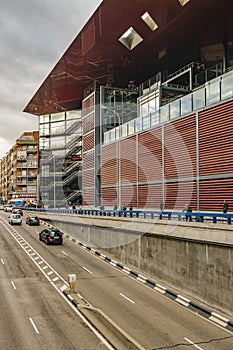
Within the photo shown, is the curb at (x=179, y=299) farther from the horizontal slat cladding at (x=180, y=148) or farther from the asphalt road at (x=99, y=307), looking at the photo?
the horizontal slat cladding at (x=180, y=148)

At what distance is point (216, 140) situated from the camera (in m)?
26.6

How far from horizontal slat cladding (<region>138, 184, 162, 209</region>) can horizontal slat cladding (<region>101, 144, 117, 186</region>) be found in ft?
24.4

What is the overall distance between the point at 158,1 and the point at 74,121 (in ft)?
147

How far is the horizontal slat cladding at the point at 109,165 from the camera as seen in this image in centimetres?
4503

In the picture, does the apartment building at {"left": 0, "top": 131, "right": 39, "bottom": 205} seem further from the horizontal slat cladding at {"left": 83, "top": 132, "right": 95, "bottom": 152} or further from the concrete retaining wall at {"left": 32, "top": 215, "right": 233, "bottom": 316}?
the concrete retaining wall at {"left": 32, "top": 215, "right": 233, "bottom": 316}

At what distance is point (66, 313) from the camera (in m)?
17.9

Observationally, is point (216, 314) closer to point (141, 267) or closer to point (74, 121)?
point (141, 267)

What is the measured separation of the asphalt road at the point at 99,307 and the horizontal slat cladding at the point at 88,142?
31227mm

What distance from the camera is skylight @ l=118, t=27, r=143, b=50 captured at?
4222 cm

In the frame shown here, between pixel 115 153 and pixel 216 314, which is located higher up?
pixel 115 153

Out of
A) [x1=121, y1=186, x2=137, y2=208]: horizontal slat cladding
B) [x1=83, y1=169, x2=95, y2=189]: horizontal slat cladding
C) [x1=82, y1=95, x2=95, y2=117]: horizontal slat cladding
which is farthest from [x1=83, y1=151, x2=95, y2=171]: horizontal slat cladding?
[x1=121, y1=186, x2=137, y2=208]: horizontal slat cladding

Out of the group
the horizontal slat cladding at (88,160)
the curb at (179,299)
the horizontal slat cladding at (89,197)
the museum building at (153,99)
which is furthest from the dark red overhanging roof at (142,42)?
the curb at (179,299)

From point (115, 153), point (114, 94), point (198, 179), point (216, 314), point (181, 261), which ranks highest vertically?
point (114, 94)

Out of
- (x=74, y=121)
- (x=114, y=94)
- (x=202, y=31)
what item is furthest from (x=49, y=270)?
(x=74, y=121)
